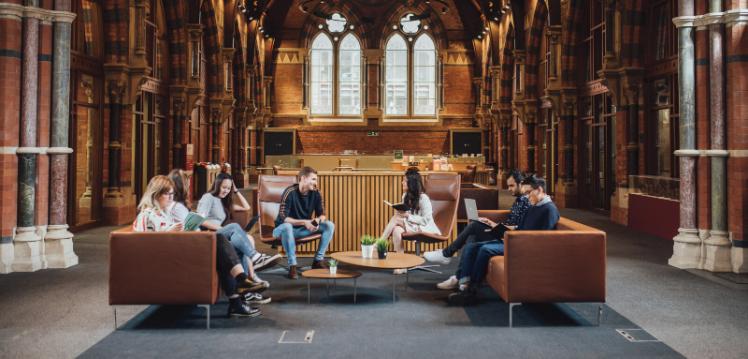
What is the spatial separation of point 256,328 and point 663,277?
4314mm

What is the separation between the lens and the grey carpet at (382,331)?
3.97 m

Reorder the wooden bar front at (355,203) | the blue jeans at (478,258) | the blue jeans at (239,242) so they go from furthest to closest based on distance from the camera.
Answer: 1. the wooden bar front at (355,203)
2. the blue jeans at (239,242)
3. the blue jeans at (478,258)

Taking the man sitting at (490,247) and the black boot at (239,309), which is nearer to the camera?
the black boot at (239,309)

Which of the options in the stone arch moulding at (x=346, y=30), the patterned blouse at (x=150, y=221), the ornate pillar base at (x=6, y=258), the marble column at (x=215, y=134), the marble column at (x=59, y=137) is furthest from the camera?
the stone arch moulding at (x=346, y=30)

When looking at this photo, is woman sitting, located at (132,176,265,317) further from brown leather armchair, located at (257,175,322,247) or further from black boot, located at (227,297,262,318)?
brown leather armchair, located at (257,175,322,247)

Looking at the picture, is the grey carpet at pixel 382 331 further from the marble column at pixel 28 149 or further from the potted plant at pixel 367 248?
the marble column at pixel 28 149

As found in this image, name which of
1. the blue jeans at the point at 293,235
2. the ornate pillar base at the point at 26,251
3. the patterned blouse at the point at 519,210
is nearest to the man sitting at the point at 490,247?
the patterned blouse at the point at 519,210

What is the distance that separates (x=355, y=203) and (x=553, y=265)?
3.73 metres

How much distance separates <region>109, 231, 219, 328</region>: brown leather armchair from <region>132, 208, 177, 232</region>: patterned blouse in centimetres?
18

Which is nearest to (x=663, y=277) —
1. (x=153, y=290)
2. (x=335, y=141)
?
(x=153, y=290)

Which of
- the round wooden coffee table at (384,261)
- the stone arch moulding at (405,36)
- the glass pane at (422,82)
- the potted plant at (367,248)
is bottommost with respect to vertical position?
the round wooden coffee table at (384,261)

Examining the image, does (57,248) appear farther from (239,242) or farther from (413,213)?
(413,213)

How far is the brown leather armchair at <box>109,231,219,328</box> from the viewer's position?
4.39 metres

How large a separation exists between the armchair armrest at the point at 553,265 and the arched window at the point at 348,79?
2168 centimetres
